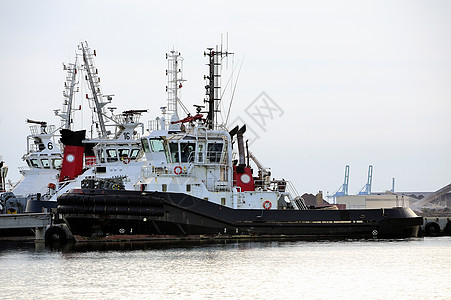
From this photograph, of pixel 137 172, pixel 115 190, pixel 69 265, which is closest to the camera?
pixel 69 265

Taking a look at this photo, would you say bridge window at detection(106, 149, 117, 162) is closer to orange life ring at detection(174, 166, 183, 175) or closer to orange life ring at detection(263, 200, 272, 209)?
orange life ring at detection(174, 166, 183, 175)

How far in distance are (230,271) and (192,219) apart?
8.36 metres

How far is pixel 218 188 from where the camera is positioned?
36.6 metres

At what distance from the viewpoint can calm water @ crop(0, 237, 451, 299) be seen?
22766 mm

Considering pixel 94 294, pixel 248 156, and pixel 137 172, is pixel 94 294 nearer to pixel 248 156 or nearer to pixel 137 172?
pixel 248 156

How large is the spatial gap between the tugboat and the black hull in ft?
0.13

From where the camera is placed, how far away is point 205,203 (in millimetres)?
34875

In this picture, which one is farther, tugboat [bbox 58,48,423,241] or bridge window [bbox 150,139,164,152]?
bridge window [bbox 150,139,164,152]

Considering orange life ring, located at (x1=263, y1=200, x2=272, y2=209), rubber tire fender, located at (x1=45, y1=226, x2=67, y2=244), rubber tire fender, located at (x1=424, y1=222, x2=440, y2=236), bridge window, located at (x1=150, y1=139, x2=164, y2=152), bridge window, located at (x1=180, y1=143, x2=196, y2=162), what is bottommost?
rubber tire fender, located at (x1=45, y1=226, x2=67, y2=244)

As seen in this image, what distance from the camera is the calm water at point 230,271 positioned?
22.8 meters

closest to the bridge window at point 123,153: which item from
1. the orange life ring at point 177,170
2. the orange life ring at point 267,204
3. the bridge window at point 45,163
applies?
the bridge window at point 45,163

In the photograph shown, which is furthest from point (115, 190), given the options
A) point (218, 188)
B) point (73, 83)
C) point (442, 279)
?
point (73, 83)

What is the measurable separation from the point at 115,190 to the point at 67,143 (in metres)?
10.9

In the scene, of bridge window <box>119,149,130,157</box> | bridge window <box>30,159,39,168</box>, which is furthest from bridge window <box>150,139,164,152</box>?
bridge window <box>30,159,39,168</box>
